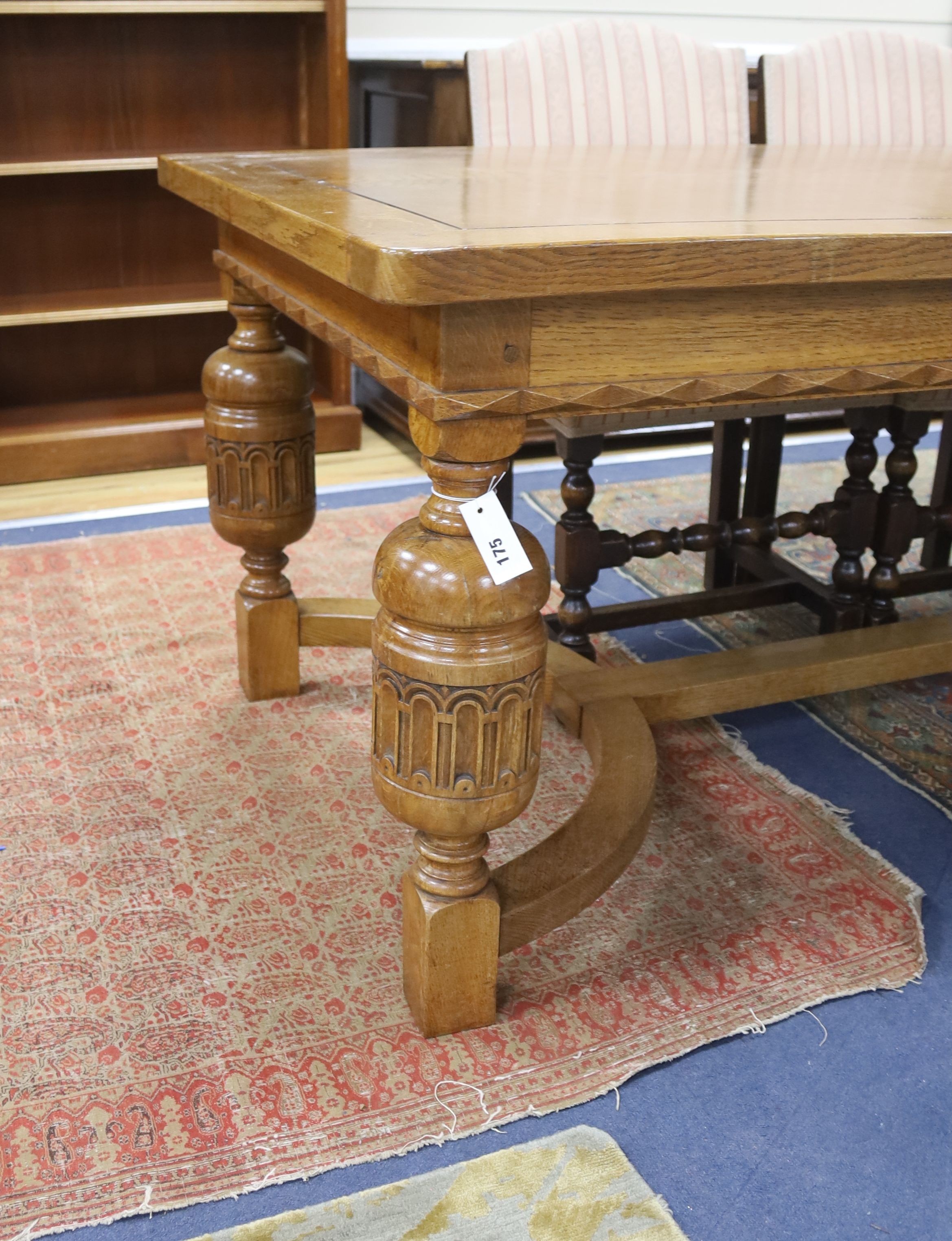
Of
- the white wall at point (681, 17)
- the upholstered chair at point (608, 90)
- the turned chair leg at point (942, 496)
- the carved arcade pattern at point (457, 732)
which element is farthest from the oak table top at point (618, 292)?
the white wall at point (681, 17)

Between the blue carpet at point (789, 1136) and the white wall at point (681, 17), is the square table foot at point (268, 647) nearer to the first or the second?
the blue carpet at point (789, 1136)

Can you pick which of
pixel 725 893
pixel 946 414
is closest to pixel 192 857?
pixel 725 893

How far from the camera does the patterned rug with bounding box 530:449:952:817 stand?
1855mm

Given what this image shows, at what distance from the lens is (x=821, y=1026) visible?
1282mm

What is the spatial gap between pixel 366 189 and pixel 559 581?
80 cm

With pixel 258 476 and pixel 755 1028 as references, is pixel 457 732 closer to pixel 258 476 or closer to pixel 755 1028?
pixel 755 1028

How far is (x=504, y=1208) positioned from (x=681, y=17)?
12.7 feet

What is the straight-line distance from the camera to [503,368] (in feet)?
3.16

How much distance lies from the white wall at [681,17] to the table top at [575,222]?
7.57 feet

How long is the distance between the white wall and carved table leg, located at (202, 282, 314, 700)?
2.21 m

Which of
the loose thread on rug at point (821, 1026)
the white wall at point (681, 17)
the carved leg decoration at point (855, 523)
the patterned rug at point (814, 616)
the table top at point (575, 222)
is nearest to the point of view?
the table top at point (575, 222)

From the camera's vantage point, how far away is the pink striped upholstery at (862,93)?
2367mm

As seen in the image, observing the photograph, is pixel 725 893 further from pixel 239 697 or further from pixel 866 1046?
pixel 239 697

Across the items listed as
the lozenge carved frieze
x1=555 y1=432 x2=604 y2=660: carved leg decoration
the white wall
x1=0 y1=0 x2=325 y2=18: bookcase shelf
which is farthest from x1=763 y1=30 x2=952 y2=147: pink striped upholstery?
the white wall
